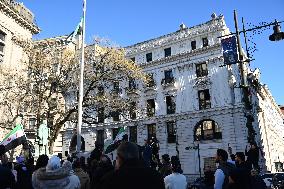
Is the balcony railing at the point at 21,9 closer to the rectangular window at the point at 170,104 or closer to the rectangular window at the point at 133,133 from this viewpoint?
the rectangular window at the point at 133,133

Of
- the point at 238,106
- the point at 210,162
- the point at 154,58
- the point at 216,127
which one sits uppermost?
the point at 154,58

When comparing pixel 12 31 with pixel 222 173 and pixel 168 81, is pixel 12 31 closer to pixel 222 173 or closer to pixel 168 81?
pixel 168 81

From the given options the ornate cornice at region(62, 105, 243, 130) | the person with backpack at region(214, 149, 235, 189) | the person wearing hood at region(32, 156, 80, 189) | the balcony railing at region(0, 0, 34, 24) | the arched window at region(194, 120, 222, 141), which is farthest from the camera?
the arched window at region(194, 120, 222, 141)

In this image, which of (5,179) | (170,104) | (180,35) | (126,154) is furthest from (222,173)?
(180,35)

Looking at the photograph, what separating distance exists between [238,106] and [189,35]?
10.1 metres

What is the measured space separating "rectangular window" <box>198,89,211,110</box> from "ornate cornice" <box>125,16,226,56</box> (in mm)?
6700

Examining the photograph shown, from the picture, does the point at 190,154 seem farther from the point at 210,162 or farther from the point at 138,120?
the point at 138,120

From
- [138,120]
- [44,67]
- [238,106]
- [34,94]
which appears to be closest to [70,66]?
[44,67]

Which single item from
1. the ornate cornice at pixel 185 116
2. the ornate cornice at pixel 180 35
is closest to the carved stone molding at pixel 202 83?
the ornate cornice at pixel 185 116

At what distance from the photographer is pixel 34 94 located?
2116 cm

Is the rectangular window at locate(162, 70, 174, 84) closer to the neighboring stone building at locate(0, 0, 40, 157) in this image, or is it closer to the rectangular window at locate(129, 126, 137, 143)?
the rectangular window at locate(129, 126, 137, 143)

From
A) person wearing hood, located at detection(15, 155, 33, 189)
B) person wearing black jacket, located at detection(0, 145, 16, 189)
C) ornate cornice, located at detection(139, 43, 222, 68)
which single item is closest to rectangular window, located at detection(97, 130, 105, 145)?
ornate cornice, located at detection(139, 43, 222, 68)

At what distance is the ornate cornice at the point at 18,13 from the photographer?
25797mm

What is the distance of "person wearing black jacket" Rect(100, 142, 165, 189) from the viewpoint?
2676 mm
